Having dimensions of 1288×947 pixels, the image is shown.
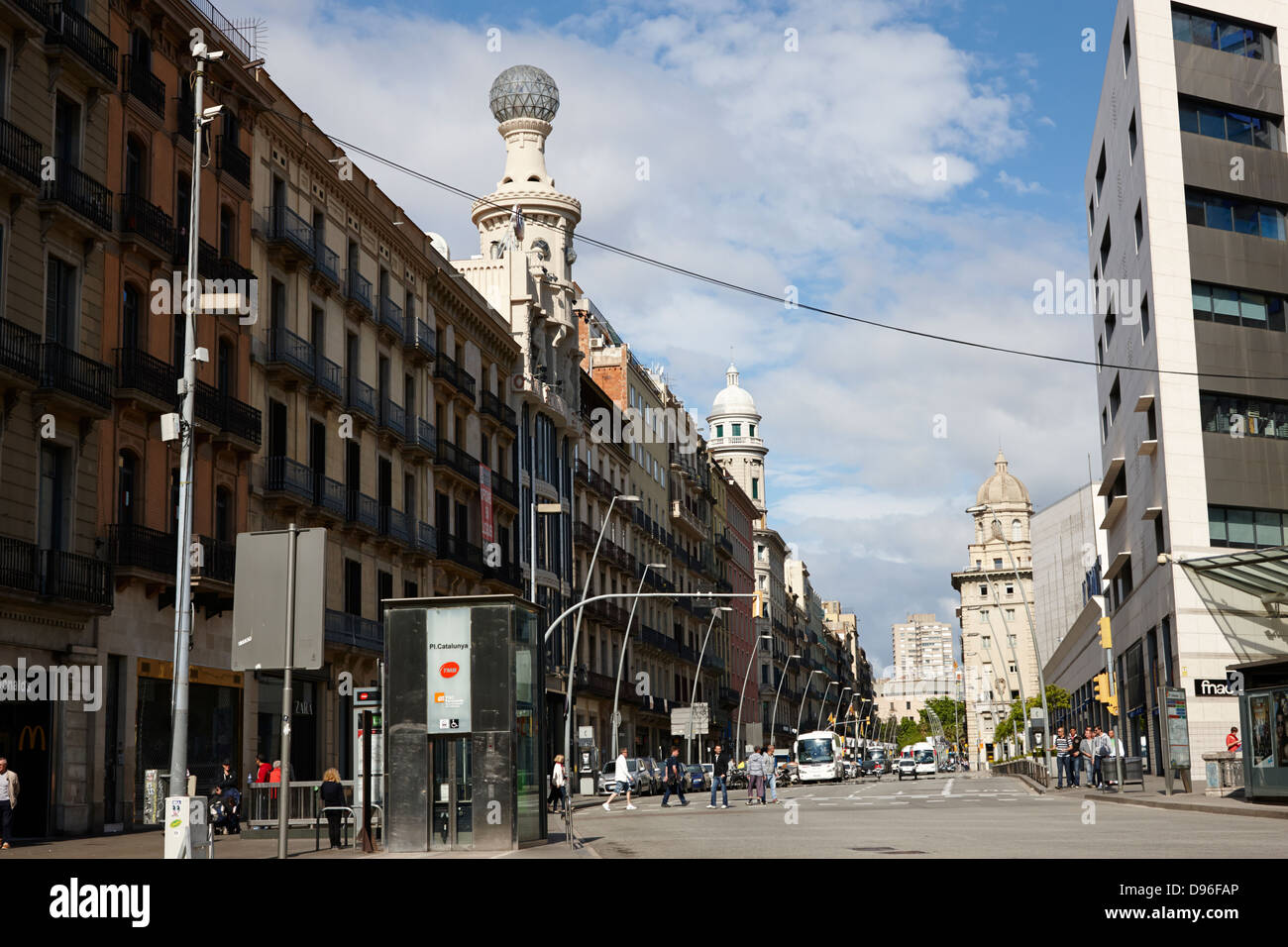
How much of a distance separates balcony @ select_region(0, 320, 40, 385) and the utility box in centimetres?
1057

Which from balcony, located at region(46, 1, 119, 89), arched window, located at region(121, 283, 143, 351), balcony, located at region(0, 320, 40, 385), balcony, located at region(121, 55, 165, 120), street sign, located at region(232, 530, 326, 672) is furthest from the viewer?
balcony, located at region(121, 55, 165, 120)

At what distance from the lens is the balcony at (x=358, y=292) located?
42438 millimetres

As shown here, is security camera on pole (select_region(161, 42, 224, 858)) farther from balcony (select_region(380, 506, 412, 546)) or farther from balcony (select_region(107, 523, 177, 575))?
balcony (select_region(380, 506, 412, 546))

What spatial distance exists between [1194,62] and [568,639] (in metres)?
34.2

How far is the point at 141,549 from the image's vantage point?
29891 millimetres

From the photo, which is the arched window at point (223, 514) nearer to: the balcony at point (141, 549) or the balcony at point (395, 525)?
the balcony at point (141, 549)

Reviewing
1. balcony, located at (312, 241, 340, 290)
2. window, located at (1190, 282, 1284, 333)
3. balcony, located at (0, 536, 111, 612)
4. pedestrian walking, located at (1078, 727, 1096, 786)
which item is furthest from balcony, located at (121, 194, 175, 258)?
window, located at (1190, 282, 1284, 333)

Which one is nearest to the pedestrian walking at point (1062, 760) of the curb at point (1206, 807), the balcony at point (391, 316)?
the curb at point (1206, 807)

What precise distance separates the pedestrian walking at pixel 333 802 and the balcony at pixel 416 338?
2540 centimetres

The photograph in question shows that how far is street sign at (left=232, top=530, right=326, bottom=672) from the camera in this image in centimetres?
1478

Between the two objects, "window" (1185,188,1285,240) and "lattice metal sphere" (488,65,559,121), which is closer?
"window" (1185,188,1285,240)

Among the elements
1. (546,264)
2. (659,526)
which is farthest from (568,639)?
(659,526)
